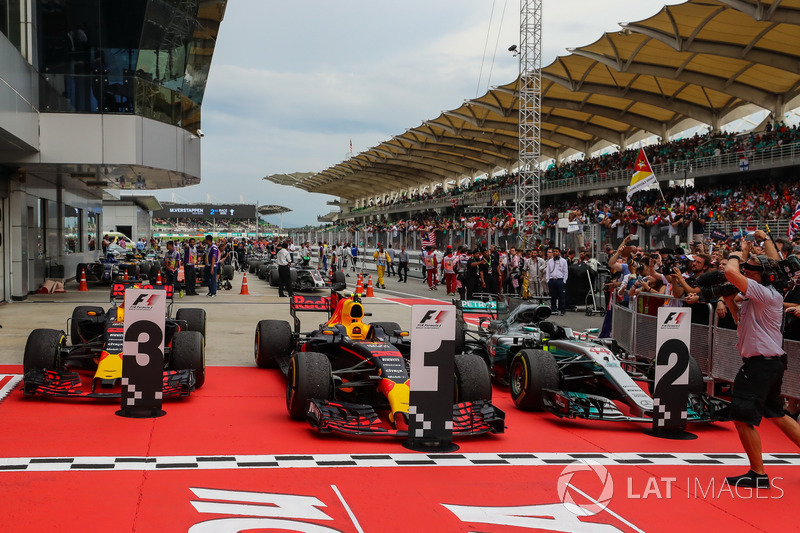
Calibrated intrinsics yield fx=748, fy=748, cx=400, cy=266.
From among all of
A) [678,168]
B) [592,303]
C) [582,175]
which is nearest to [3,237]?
[592,303]

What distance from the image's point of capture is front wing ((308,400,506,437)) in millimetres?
6902

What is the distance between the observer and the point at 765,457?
23.0 feet

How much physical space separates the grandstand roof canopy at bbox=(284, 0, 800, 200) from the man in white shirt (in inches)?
427

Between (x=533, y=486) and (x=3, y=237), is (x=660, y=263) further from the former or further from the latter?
(x=3, y=237)

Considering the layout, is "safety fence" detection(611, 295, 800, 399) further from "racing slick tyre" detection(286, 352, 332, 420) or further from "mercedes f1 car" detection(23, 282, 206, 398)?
"mercedes f1 car" detection(23, 282, 206, 398)

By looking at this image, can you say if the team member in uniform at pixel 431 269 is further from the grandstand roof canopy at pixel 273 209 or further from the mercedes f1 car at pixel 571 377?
the grandstand roof canopy at pixel 273 209

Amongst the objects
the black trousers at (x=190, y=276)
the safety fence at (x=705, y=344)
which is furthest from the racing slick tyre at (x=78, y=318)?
the black trousers at (x=190, y=276)

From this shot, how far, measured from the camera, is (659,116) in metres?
40.3

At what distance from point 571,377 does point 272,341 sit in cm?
435

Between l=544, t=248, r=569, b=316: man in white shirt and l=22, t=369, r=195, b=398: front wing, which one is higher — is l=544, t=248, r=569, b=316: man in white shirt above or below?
above

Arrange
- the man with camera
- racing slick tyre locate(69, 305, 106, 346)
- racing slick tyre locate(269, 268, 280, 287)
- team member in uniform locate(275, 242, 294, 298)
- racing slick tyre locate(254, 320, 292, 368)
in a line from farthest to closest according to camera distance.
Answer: racing slick tyre locate(269, 268, 280, 287) → team member in uniform locate(275, 242, 294, 298) → racing slick tyre locate(254, 320, 292, 368) → racing slick tyre locate(69, 305, 106, 346) → the man with camera

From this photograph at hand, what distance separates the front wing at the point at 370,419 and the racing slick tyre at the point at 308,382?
8.8 inches

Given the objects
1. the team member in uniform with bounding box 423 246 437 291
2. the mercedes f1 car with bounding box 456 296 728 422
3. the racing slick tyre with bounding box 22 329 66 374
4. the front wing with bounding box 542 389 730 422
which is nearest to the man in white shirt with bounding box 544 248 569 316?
the mercedes f1 car with bounding box 456 296 728 422

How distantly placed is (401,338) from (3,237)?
14542mm
